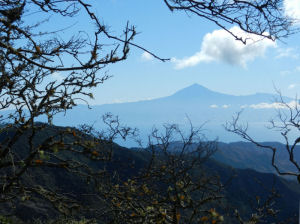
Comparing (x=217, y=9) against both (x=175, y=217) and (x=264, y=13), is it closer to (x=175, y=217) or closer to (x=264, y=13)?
(x=264, y=13)

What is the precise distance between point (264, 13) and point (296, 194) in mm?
95490

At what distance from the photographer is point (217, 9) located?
4.78m

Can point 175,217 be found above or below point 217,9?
below

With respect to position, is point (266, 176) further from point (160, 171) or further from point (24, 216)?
point (160, 171)

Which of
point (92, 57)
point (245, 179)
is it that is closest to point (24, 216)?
point (92, 57)

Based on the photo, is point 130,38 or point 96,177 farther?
point 96,177

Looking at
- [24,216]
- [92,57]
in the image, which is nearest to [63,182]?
[24,216]

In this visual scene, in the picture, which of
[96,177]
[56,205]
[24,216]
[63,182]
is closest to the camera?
[56,205]

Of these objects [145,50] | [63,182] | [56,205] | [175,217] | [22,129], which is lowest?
[63,182]

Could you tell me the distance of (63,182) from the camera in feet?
174

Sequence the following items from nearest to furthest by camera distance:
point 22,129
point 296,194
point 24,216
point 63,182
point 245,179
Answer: point 22,129
point 24,216
point 63,182
point 296,194
point 245,179

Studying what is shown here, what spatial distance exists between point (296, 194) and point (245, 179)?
582 inches

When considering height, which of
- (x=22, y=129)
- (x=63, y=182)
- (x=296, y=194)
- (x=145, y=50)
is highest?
(x=145, y=50)

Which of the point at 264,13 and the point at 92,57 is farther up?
the point at 264,13
